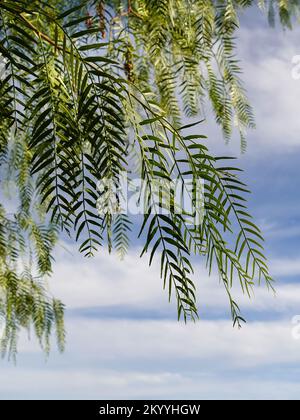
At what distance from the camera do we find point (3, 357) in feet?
5.79

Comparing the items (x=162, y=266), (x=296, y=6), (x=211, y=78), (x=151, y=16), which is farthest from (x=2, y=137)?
(x=296, y=6)

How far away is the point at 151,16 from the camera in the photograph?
1093 millimetres

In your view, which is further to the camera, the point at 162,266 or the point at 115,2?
the point at 115,2

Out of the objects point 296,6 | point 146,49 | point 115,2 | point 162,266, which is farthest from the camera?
point 296,6

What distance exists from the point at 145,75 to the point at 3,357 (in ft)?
3.21

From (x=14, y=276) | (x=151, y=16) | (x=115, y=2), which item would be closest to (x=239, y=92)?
(x=115, y=2)

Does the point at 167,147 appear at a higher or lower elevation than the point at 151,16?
lower

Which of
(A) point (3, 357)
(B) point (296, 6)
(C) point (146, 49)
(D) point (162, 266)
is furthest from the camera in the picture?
(B) point (296, 6)

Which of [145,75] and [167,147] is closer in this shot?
[167,147]

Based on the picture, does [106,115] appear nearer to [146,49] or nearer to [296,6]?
[146,49]

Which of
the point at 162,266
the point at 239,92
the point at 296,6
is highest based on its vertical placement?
Result: the point at 296,6

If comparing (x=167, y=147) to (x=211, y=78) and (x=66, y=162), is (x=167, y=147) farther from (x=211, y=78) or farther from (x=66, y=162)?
(x=211, y=78)

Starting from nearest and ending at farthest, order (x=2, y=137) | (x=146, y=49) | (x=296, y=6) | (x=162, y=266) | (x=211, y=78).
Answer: (x=162, y=266)
(x=2, y=137)
(x=146, y=49)
(x=211, y=78)
(x=296, y=6)

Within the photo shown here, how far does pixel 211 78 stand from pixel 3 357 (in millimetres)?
1051
